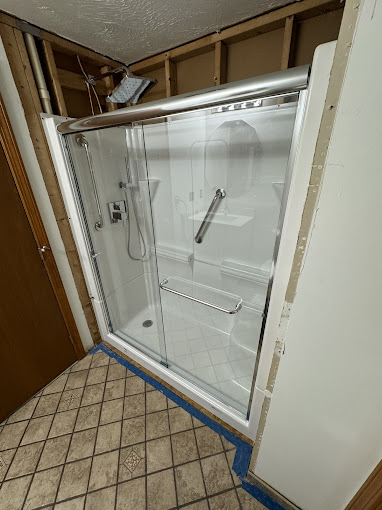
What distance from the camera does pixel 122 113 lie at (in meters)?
0.96

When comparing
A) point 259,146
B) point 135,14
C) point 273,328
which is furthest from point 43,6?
point 273,328

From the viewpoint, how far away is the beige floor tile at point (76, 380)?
1610 mm

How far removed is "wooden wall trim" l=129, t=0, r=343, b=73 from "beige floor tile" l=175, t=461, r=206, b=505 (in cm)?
241

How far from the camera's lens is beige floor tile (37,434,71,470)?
47.6 inches

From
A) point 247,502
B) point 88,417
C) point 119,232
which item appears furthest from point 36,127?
point 247,502

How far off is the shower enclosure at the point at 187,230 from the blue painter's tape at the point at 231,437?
0.10m

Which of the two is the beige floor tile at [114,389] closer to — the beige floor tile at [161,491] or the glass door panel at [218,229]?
the glass door panel at [218,229]

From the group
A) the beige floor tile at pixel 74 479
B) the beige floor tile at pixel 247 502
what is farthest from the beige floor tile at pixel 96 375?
the beige floor tile at pixel 247 502

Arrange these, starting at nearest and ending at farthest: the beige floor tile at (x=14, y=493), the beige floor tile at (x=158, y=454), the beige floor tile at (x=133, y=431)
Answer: the beige floor tile at (x=14, y=493)
the beige floor tile at (x=158, y=454)
the beige floor tile at (x=133, y=431)

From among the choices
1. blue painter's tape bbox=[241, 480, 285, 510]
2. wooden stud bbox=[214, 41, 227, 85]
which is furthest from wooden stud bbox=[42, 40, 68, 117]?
blue painter's tape bbox=[241, 480, 285, 510]

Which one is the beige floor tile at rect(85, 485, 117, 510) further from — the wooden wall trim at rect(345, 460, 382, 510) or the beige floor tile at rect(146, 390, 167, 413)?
the wooden wall trim at rect(345, 460, 382, 510)

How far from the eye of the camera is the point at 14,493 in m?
1.10

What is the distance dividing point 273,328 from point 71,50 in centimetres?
194

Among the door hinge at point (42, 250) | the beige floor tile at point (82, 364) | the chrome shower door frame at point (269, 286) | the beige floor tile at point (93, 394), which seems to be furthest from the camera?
the beige floor tile at point (82, 364)
